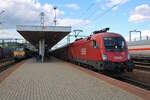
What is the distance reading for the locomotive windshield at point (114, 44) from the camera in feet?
47.3

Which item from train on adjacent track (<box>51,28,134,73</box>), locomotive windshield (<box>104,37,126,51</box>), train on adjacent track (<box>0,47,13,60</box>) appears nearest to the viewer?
train on adjacent track (<box>51,28,134,73</box>)

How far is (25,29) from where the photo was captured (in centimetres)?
2727

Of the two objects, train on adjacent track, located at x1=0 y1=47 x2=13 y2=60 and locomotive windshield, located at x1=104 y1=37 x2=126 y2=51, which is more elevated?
locomotive windshield, located at x1=104 y1=37 x2=126 y2=51

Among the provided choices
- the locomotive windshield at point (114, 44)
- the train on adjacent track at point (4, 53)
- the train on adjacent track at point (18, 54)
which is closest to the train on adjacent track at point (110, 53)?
the locomotive windshield at point (114, 44)

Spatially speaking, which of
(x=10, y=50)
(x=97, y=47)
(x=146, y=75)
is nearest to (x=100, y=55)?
(x=97, y=47)

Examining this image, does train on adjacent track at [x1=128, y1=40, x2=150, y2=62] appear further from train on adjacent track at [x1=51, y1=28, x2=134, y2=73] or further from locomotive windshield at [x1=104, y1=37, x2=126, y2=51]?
train on adjacent track at [x1=51, y1=28, x2=134, y2=73]

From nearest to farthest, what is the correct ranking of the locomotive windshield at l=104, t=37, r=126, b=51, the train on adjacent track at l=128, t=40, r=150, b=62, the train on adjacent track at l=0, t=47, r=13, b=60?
1. the locomotive windshield at l=104, t=37, r=126, b=51
2. the train on adjacent track at l=128, t=40, r=150, b=62
3. the train on adjacent track at l=0, t=47, r=13, b=60

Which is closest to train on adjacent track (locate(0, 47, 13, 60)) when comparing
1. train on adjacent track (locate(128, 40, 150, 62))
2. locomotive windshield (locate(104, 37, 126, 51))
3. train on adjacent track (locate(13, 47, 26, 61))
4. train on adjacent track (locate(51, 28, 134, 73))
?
train on adjacent track (locate(13, 47, 26, 61))

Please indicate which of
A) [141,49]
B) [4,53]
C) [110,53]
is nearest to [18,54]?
[4,53]

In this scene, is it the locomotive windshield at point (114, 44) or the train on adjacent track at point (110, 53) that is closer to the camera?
the train on adjacent track at point (110, 53)

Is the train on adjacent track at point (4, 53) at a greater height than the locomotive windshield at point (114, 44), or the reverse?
the locomotive windshield at point (114, 44)

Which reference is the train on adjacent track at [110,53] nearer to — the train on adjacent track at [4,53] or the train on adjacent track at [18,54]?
the train on adjacent track at [18,54]

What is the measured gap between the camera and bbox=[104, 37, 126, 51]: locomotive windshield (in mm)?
14403

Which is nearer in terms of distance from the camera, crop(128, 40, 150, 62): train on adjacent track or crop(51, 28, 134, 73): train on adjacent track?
crop(51, 28, 134, 73): train on adjacent track
